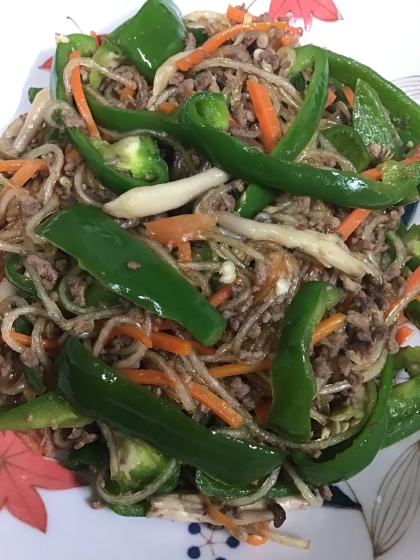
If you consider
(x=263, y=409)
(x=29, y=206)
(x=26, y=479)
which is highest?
(x=29, y=206)

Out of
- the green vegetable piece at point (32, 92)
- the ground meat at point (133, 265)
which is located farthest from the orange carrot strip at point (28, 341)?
the green vegetable piece at point (32, 92)

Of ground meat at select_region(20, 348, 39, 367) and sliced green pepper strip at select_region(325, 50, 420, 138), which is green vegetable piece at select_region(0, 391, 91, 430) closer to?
ground meat at select_region(20, 348, 39, 367)

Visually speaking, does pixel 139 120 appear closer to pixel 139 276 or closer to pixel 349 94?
pixel 139 276

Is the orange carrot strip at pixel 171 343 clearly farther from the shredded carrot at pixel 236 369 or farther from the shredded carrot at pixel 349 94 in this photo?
the shredded carrot at pixel 349 94

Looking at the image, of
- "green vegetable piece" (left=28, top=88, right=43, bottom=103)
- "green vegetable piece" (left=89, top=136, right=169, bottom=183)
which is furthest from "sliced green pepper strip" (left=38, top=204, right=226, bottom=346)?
"green vegetable piece" (left=28, top=88, right=43, bottom=103)

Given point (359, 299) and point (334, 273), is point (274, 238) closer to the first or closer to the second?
point (334, 273)

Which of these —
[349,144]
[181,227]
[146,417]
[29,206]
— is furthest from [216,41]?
[146,417]
